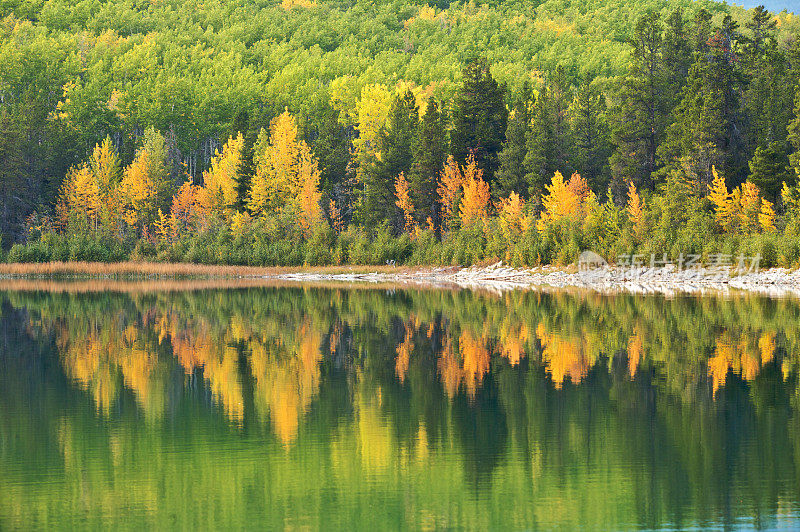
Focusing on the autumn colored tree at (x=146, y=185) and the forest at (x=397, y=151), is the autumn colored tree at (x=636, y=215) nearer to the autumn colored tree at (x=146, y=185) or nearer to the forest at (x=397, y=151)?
the forest at (x=397, y=151)

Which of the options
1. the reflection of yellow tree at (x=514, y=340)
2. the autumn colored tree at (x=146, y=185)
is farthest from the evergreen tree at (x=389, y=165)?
the reflection of yellow tree at (x=514, y=340)

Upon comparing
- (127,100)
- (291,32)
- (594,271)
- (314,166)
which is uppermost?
(291,32)

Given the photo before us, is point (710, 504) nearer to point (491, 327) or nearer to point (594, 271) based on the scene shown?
point (491, 327)

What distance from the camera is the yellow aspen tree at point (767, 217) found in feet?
179

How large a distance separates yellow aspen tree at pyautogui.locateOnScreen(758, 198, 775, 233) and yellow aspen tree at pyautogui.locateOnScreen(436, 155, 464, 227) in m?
26.8

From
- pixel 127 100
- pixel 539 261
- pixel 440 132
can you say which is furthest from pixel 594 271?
pixel 127 100

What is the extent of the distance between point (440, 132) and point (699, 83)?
24.5 meters

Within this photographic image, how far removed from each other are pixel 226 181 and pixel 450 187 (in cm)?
2224

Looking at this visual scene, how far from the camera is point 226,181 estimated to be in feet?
287

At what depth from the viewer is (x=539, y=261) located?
63.4 m

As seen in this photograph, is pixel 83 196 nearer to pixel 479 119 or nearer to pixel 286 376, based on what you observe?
pixel 479 119

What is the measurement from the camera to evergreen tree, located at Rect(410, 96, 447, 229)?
260ft

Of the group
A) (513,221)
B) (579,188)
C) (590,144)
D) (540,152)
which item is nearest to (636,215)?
(579,188)

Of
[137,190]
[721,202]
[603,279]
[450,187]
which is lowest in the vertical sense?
[603,279]
